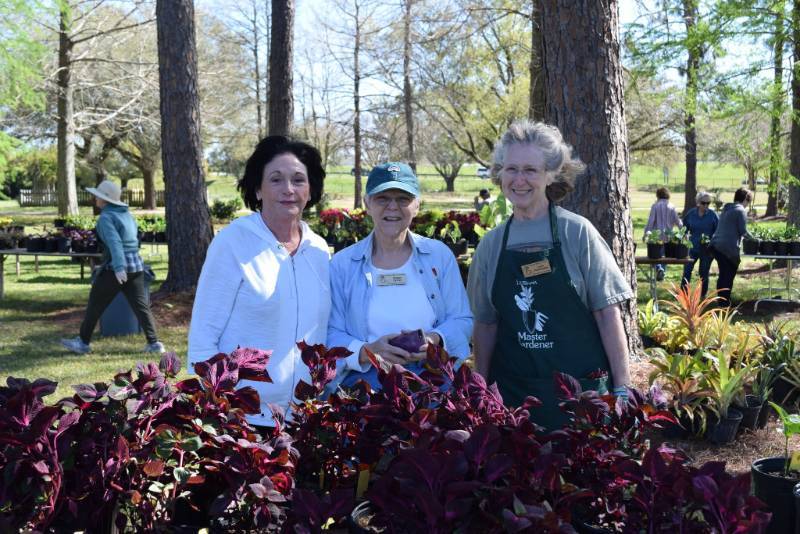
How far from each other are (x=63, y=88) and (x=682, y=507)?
88.7 feet

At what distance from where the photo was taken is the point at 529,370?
2.78 m

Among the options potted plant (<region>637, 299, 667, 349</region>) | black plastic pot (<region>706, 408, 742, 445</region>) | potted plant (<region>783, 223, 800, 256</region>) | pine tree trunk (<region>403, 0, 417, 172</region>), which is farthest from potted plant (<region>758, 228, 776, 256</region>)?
pine tree trunk (<region>403, 0, 417, 172</region>)

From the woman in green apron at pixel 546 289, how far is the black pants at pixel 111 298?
621cm

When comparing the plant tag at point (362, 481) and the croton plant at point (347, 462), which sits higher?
the croton plant at point (347, 462)

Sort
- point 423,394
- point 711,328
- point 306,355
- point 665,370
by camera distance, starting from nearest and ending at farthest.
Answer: point 423,394
point 306,355
point 665,370
point 711,328

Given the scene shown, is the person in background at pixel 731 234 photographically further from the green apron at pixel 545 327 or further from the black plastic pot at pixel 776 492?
the green apron at pixel 545 327

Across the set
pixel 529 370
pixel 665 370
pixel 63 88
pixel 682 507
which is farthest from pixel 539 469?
pixel 63 88

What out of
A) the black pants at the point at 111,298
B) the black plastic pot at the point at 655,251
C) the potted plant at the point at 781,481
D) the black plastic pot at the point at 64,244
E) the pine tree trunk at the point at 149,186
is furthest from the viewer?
the pine tree trunk at the point at 149,186

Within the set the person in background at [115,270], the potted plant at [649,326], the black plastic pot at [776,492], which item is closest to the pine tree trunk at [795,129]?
the potted plant at [649,326]

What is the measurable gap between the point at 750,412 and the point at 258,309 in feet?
13.6

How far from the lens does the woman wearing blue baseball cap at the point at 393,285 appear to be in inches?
108

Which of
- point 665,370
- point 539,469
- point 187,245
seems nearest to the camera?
point 539,469

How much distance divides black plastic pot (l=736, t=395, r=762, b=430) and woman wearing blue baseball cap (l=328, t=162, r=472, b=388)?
352cm

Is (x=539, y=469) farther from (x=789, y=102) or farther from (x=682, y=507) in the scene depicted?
(x=789, y=102)
